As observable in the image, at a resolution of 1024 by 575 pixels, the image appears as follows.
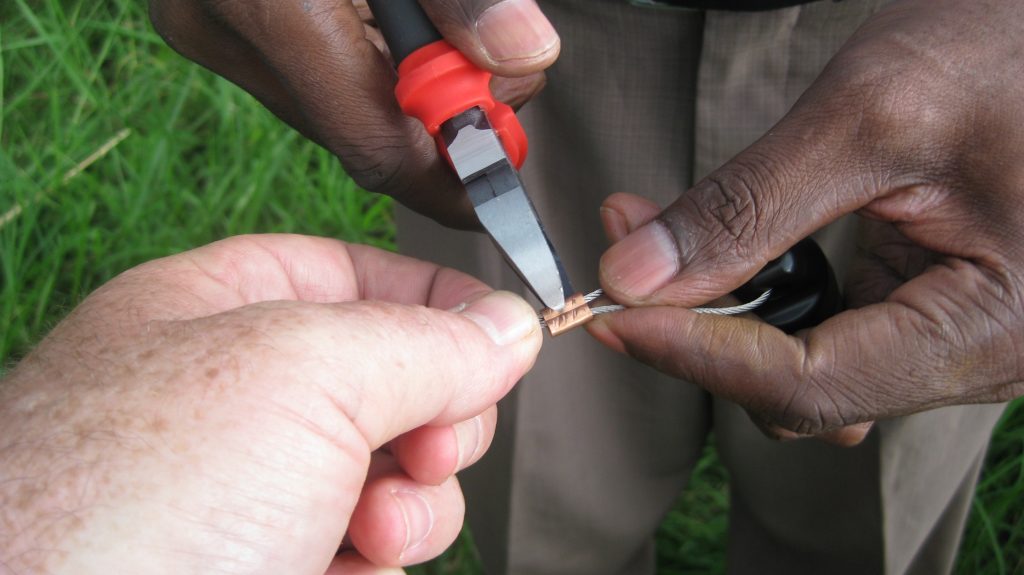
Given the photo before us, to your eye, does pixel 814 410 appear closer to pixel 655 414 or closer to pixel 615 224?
pixel 615 224

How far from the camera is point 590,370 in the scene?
1.68 m

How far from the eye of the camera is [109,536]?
28.6 inches

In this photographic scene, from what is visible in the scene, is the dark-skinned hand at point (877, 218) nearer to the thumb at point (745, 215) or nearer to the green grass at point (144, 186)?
the thumb at point (745, 215)

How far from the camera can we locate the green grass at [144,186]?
2227mm

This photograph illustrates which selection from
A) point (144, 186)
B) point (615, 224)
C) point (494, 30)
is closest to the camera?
point (494, 30)

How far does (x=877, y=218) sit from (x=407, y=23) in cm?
63

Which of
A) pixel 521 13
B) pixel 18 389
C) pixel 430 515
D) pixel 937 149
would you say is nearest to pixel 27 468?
pixel 18 389

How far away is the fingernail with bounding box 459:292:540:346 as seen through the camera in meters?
0.98

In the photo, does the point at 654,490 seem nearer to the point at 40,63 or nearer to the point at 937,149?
the point at 937,149

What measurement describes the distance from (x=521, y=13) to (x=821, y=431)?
68cm

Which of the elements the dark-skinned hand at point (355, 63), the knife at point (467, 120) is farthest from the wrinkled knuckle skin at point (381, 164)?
the knife at point (467, 120)

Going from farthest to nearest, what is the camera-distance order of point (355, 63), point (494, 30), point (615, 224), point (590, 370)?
point (590, 370) < point (615, 224) < point (355, 63) < point (494, 30)

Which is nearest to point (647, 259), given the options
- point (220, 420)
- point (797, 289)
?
point (797, 289)

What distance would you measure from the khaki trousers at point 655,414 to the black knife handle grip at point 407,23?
386 millimetres
